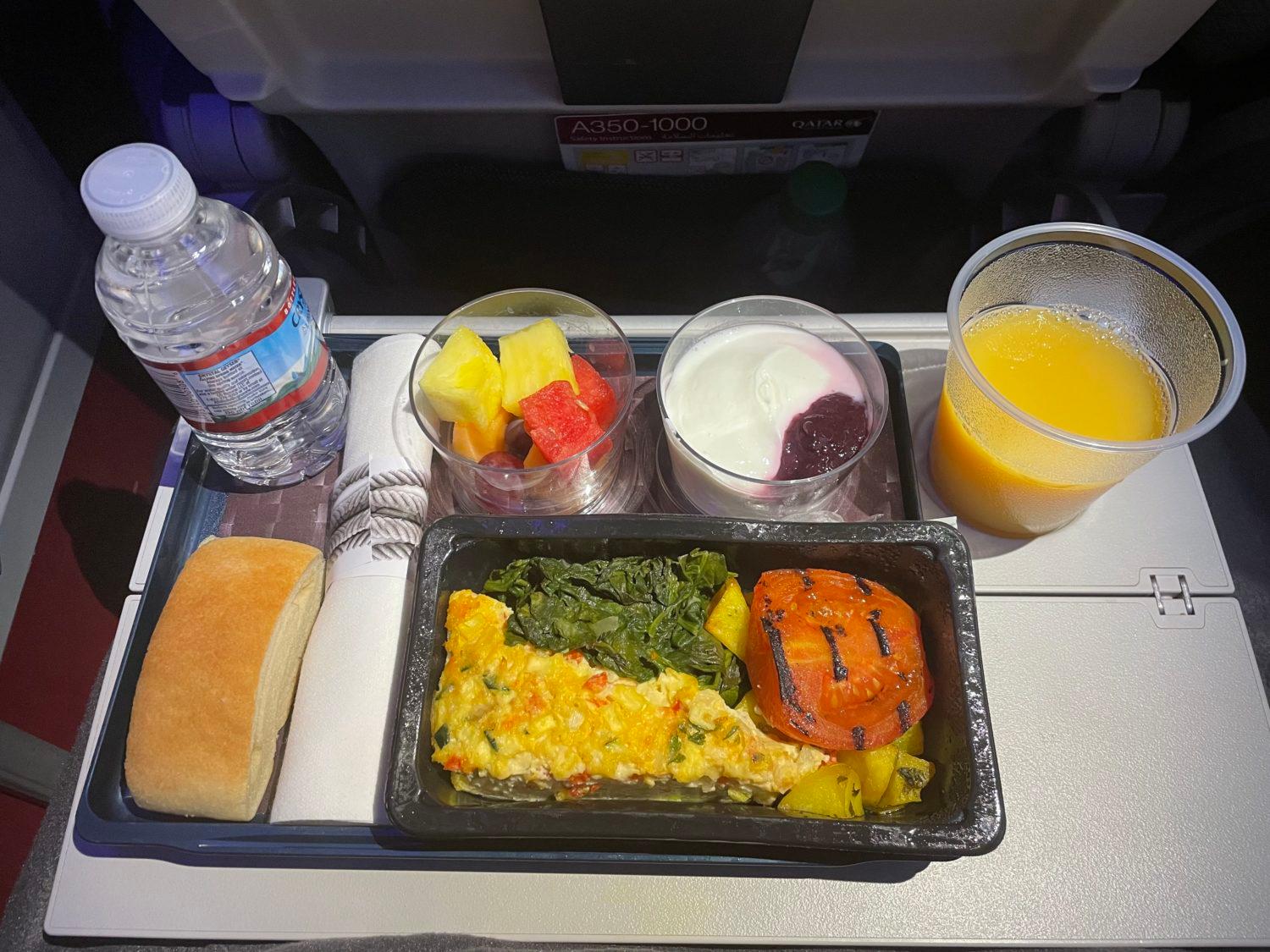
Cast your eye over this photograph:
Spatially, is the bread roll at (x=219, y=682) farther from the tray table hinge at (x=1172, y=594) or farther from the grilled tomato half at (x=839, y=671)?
the tray table hinge at (x=1172, y=594)

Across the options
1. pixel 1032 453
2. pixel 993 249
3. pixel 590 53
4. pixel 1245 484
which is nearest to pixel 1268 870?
pixel 1032 453

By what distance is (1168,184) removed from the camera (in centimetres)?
159

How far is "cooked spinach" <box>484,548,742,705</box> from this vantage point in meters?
0.99

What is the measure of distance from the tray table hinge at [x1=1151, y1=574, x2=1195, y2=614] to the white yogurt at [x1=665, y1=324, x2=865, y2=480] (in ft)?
1.52

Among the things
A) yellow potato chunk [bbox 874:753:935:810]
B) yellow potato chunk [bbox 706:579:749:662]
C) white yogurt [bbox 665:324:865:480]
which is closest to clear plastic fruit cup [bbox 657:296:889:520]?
white yogurt [bbox 665:324:865:480]

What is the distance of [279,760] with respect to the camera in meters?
1.03

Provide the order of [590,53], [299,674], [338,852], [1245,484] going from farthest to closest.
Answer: [1245,484]
[590,53]
[299,674]
[338,852]

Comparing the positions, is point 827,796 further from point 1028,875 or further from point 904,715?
point 1028,875

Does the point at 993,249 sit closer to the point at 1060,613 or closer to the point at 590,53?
the point at 1060,613

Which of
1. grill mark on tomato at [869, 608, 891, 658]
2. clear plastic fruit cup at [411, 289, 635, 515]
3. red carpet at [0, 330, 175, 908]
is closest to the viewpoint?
grill mark on tomato at [869, 608, 891, 658]

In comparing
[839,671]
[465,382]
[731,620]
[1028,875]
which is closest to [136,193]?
[465,382]

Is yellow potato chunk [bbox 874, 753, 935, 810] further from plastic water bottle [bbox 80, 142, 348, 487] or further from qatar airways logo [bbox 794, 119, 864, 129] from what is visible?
qatar airways logo [bbox 794, 119, 864, 129]

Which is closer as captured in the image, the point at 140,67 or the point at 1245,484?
the point at 140,67

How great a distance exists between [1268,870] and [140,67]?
6.90 ft
